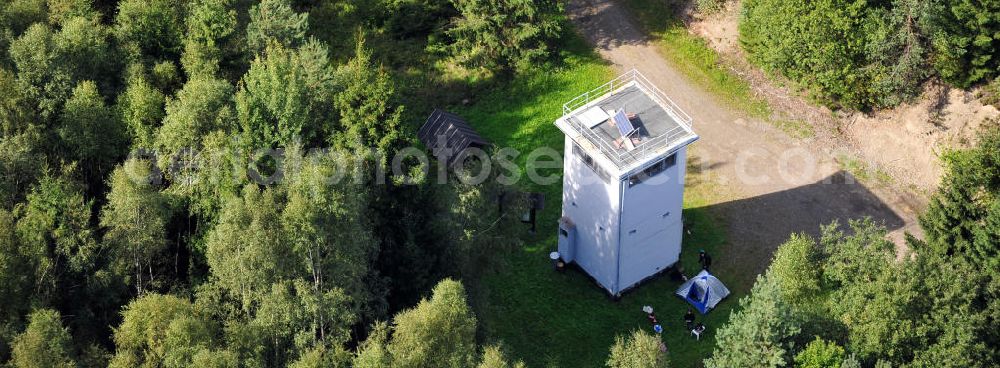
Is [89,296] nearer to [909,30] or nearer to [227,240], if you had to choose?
[227,240]

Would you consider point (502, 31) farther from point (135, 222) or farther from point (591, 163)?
point (135, 222)

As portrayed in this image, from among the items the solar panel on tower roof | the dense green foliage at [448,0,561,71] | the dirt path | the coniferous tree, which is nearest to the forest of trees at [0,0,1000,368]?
the coniferous tree

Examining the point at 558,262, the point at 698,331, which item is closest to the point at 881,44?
the point at 698,331

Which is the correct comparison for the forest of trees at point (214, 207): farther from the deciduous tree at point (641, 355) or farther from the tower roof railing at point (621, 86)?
the tower roof railing at point (621, 86)

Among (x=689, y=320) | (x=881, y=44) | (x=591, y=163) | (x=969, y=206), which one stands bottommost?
(x=689, y=320)

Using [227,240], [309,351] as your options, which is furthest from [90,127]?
[309,351]

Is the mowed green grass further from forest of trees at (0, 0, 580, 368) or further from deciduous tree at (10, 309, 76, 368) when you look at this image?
deciduous tree at (10, 309, 76, 368)
